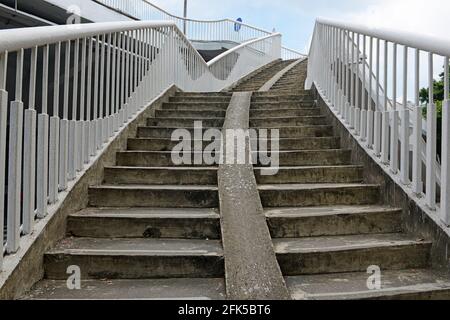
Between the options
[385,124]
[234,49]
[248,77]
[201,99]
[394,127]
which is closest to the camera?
[394,127]

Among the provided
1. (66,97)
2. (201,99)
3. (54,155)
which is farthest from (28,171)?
(201,99)

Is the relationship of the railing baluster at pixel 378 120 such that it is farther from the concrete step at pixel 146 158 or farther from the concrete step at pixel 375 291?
the concrete step at pixel 146 158

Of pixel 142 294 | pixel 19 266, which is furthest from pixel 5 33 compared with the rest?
pixel 142 294

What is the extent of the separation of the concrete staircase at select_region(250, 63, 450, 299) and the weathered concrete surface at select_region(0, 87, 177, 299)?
1378 mm

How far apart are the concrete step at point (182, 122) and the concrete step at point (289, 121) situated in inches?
17.1

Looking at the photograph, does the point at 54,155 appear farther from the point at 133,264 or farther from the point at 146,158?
Answer: the point at 146,158

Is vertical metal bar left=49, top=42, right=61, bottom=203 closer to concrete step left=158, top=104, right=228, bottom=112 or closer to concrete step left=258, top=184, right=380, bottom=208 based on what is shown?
concrete step left=258, top=184, right=380, bottom=208

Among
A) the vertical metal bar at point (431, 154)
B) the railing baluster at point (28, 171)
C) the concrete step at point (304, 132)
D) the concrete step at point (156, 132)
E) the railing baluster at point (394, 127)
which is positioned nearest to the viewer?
the railing baluster at point (28, 171)

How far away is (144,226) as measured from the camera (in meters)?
2.73

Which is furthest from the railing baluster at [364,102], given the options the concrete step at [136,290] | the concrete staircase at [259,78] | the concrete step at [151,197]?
the concrete staircase at [259,78]

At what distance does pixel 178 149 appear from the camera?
4074 mm

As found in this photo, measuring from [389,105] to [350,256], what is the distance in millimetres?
1444

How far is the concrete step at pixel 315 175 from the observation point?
345cm

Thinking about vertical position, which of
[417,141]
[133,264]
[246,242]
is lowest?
[133,264]
